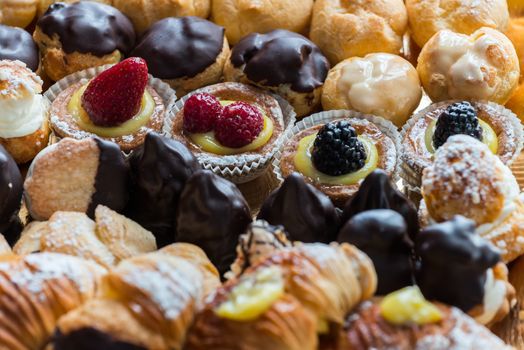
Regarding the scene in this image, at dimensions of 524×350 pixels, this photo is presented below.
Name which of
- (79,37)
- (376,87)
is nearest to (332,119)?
(376,87)

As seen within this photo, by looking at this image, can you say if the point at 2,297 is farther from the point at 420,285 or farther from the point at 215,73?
the point at 215,73

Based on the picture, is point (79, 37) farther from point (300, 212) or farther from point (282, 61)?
point (300, 212)

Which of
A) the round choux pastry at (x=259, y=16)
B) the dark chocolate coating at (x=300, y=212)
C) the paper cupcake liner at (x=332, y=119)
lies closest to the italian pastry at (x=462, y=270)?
the dark chocolate coating at (x=300, y=212)

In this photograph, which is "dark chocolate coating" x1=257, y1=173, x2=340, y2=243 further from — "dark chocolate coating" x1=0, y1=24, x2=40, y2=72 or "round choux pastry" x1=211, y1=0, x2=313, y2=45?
"dark chocolate coating" x1=0, y1=24, x2=40, y2=72

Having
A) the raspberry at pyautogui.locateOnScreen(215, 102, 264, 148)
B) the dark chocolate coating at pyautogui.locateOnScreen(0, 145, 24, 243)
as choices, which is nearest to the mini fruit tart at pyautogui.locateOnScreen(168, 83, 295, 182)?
the raspberry at pyautogui.locateOnScreen(215, 102, 264, 148)

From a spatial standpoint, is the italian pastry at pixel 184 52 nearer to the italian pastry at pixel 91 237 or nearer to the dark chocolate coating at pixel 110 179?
the dark chocolate coating at pixel 110 179

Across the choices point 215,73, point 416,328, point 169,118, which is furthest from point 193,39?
point 416,328
